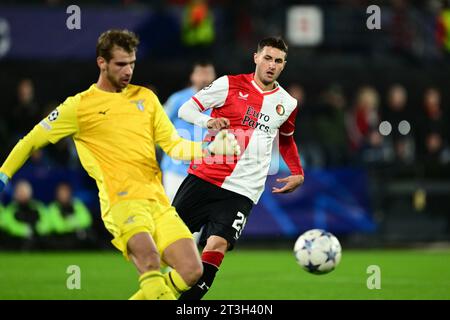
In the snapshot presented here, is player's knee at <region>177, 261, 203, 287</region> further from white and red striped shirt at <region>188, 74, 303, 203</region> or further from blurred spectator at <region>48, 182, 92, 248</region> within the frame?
blurred spectator at <region>48, 182, 92, 248</region>

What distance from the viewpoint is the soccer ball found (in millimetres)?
8703

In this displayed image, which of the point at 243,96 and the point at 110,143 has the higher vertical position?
the point at 243,96

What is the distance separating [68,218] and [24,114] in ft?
6.16

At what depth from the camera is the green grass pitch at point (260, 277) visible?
30.8 ft

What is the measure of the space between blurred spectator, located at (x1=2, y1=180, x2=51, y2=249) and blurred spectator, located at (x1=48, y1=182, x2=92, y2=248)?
18 centimetres

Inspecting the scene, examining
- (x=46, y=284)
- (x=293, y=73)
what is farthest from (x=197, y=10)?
(x=46, y=284)

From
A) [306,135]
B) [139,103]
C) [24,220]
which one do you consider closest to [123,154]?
[139,103]

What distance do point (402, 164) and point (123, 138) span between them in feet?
33.6

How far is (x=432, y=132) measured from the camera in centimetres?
1662

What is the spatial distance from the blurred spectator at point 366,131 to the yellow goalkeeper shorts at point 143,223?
9.88 meters

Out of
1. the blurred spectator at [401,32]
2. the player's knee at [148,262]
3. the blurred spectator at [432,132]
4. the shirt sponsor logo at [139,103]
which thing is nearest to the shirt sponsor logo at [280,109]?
the shirt sponsor logo at [139,103]

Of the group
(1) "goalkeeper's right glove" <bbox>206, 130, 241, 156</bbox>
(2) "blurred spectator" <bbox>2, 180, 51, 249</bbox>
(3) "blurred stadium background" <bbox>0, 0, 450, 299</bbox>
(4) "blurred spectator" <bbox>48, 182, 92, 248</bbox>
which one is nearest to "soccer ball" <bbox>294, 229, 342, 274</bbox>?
(1) "goalkeeper's right glove" <bbox>206, 130, 241, 156</bbox>

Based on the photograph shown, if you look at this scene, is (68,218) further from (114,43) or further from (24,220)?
(114,43)

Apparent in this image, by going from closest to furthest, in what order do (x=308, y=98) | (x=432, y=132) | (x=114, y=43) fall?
(x=114, y=43), (x=432, y=132), (x=308, y=98)
